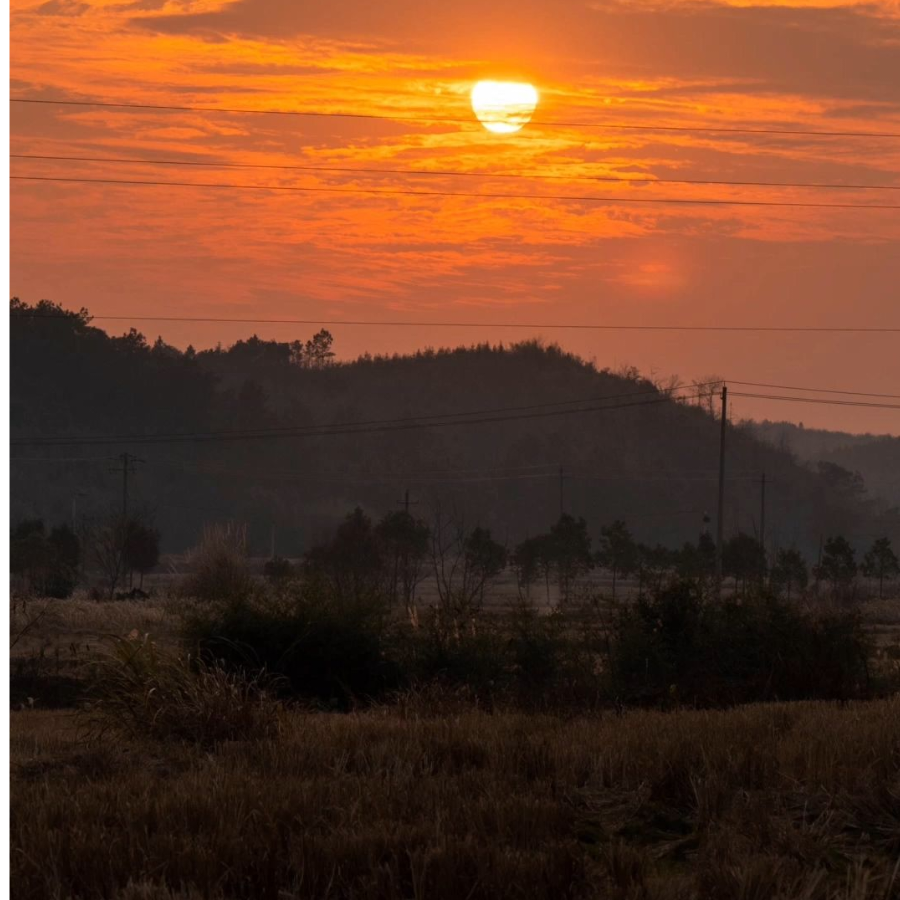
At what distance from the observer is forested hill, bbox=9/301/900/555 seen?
444 ft

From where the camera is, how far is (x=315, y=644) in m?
22.6

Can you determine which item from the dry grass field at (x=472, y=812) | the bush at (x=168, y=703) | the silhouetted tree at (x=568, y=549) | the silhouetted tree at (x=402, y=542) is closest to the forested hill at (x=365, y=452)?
the silhouetted tree at (x=568, y=549)

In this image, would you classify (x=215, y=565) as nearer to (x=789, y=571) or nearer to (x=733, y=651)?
(x=789, y=571)

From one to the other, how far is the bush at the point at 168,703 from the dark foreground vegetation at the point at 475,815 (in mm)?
540

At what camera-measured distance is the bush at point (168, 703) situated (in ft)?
39.5

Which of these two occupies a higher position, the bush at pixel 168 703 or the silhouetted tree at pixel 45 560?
the bush at pixel 168 703

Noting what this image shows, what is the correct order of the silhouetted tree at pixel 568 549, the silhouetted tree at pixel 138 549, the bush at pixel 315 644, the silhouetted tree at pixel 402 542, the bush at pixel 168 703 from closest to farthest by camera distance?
1. the bush at pixel 168 703
2. the bush at pixel 315 644
3. the silhouetted tree at pixel 402 542
4. the silhouetted tree at pixel 138 549
5. the silhouetted tree at pixel 568 549

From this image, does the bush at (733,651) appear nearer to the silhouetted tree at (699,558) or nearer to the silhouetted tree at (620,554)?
the silhouetted tree at (699,558)

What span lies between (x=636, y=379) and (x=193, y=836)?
174932 mm

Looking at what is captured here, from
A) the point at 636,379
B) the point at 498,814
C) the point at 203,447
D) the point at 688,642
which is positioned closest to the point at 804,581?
the point at 688,642

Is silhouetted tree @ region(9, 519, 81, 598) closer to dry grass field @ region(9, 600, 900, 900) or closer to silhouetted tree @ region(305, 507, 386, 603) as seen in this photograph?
silhouetted tree @ region(305, 507, 386, 603)

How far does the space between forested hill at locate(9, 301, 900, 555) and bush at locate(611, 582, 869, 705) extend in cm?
10680

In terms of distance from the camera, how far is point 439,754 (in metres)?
10.1

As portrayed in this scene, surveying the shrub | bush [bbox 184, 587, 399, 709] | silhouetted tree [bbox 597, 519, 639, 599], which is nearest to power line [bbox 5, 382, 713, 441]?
silhouetted tree [bbox 597, 519, 639, 599]
